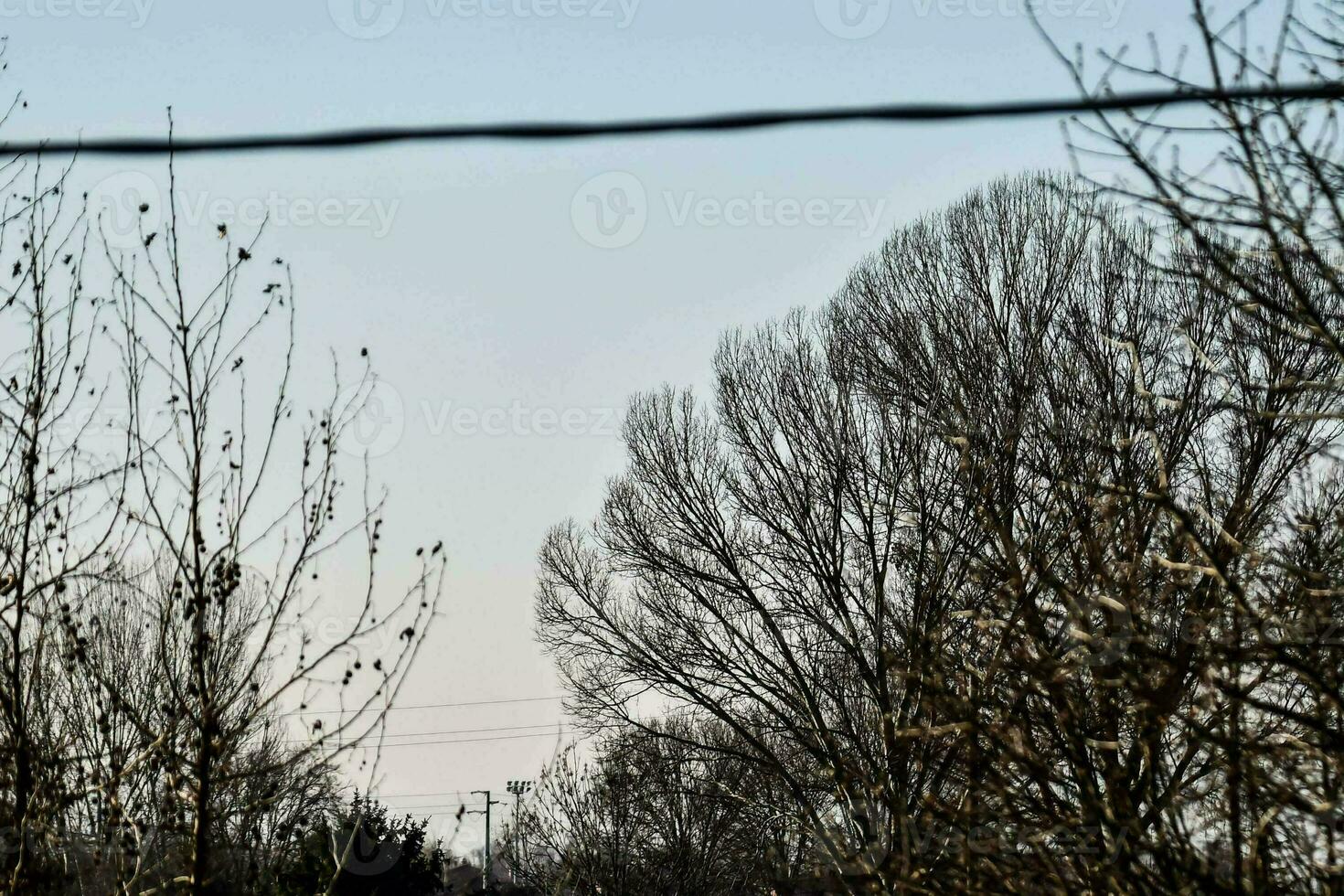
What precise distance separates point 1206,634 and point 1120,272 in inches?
415

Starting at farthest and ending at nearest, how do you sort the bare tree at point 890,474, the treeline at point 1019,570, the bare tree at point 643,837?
the bare tree at point 643,837
the bare tree at point 890,474
the treeline at point 1019,570

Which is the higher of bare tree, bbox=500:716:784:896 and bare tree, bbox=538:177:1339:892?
bare tree, bbox=538:177:1339:892

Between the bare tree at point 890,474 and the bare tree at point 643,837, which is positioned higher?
the bare tree at point 890,474

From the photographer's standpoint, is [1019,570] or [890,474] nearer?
[1019,570]

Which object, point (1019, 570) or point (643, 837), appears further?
point (643, 837)

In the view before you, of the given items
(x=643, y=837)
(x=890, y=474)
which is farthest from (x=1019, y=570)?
(x=643, y=837)

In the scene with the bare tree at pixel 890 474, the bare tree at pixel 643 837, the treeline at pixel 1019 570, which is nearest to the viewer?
the treeline at pixel 1019 570

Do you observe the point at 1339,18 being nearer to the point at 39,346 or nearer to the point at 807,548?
the point at 39,346

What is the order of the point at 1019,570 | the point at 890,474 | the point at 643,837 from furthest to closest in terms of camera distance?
the point at 643,837 → the point at 890,474 → the point at 1019,570

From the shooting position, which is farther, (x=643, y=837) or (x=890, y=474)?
(x=643, y=837)

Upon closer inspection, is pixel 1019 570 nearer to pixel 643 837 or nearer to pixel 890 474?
pixel 890 474

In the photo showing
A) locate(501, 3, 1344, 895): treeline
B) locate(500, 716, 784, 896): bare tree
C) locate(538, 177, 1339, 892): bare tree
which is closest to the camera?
locate(501, 3, 1344, 895): treeline

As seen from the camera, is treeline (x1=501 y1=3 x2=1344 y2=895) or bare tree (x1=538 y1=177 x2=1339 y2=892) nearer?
treeline (x1=501 y1=3 x2=1344 y2=895)

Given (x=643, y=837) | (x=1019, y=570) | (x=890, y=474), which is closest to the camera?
(x=1019, y=570)
